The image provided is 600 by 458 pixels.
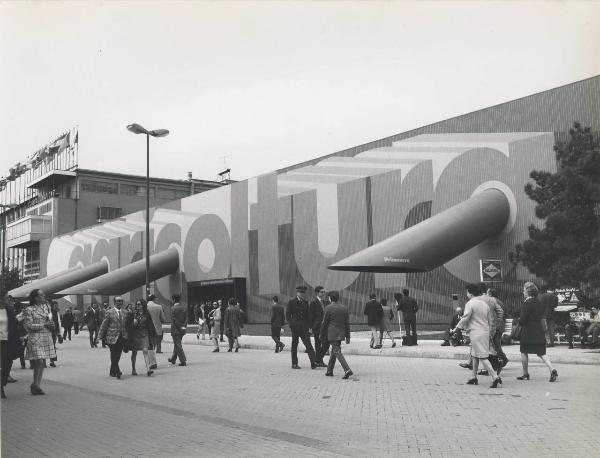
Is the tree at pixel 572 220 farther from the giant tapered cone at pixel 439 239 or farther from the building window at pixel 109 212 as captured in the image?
the building window at pixel 109 212

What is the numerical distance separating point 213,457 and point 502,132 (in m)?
22.7

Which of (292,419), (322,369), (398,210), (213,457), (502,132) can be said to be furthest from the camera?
(398,210)

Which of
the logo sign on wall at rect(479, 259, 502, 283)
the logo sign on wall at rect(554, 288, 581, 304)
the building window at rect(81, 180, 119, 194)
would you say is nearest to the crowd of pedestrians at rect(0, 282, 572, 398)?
the logo sign on wall at rect(479, 259, 502, 283)

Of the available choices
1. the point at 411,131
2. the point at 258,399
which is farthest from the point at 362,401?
the point at 411,131

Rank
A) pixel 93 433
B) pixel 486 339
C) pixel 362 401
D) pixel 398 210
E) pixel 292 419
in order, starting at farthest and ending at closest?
1. pixel 398 210
2. pixel 486 339
3. pixel 362 401
4. pixel 292 419
5. pixel 93 433

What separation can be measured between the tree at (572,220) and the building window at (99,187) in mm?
60083

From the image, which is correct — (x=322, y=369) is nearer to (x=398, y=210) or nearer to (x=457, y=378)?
(x=457, y=378)

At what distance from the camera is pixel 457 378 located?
41.5 ft

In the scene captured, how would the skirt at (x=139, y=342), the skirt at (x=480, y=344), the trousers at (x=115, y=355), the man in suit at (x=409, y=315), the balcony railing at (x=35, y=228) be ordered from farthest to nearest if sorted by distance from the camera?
the balcony railing at (x=35, y=228), the man in suit at (x=409, y=315), the skirt at (x=139, y=342), the trousers at (x=115, y=355), the skirt at (x=480, y=344)

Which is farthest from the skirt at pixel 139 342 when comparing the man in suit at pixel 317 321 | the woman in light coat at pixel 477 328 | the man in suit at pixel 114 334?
the woman in light coat at pixel 477 328

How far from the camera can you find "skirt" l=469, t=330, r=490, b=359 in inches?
448

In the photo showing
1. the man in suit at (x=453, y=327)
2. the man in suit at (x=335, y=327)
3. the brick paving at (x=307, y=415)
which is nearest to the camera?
the brick paving at (x=307, y=415)

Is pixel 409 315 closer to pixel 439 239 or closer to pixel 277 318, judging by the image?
pixel 277 318

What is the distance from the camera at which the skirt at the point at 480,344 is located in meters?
11.4
